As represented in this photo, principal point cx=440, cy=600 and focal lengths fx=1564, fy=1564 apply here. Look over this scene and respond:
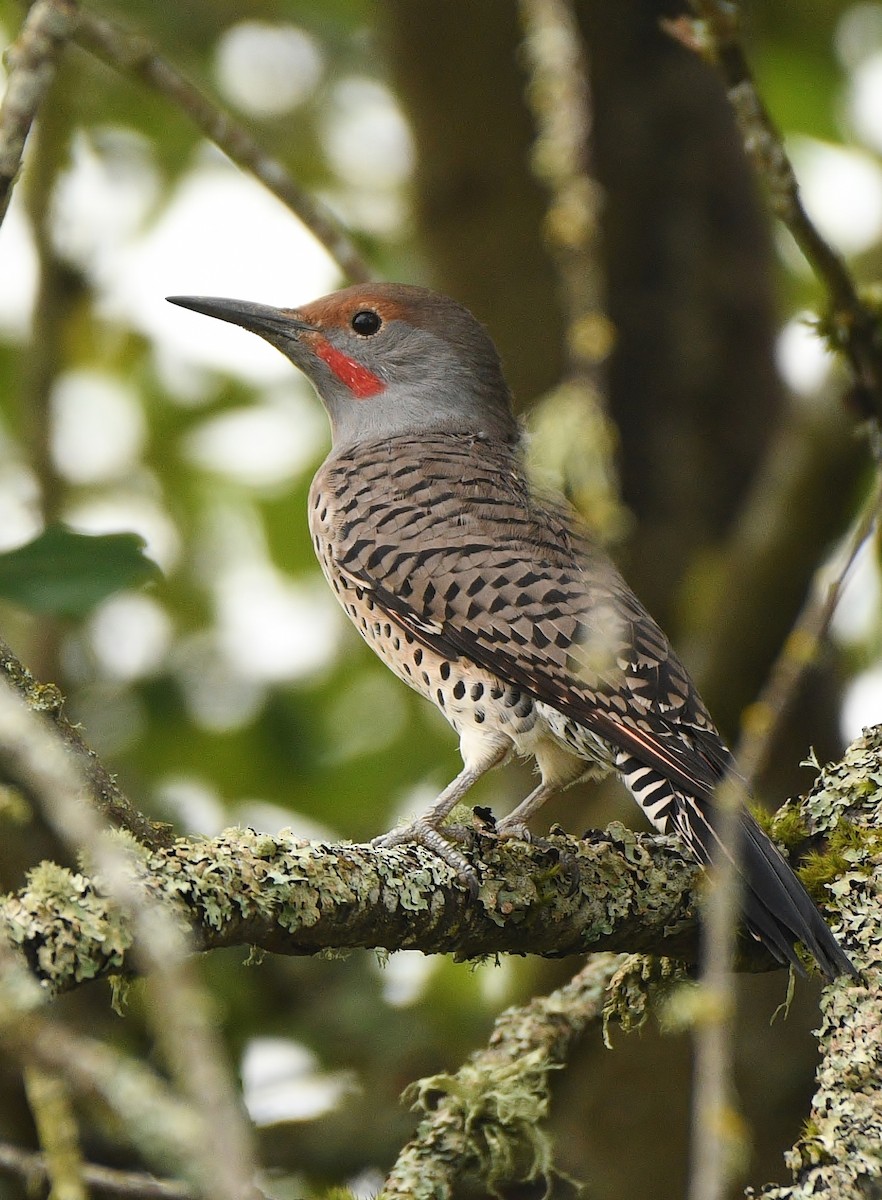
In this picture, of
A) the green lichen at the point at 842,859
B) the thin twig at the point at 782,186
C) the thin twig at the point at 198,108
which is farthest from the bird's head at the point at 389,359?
the green lichen at the point at 842,859

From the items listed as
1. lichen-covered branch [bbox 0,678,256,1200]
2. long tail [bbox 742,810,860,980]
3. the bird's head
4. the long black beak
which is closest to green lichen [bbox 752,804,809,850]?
long tail [bbox 742,810,860,980]

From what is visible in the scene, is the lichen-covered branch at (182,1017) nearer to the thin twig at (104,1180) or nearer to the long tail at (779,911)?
the thin twig at (104,1180)

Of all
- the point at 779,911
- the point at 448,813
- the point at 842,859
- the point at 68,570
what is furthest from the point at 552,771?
the point at 68,570

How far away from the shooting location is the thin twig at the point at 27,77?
280 centimetres

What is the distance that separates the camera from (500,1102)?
139 inches

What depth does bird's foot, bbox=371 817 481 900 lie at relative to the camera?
3.12 m

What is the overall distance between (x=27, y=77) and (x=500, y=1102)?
238 centimetres

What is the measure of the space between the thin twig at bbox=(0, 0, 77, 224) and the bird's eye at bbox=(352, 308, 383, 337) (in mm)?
2569

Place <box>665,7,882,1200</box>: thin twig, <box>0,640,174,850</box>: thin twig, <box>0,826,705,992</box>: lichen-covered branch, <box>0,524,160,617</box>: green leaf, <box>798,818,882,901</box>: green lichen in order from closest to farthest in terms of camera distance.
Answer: <box>665,7,882,1200</box>: thin twig, <box>0,826,705,992</box>: lichen-covered branch, <box>0,640,174,850</box>: thin twig, <box>798,818,882,901</box>: green lichen, <box>0,524,160,617</box>: green leaf

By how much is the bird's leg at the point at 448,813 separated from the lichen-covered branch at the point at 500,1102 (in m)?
0.54

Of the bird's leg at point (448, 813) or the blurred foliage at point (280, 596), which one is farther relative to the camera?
the blurred foliage at point (280, 596)

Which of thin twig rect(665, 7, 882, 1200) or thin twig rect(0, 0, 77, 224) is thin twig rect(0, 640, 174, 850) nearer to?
thin twig rect(0, 0, 77, 224)

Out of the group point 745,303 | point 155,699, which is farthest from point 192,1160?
point 745,303

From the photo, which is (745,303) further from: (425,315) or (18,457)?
(18,457)
